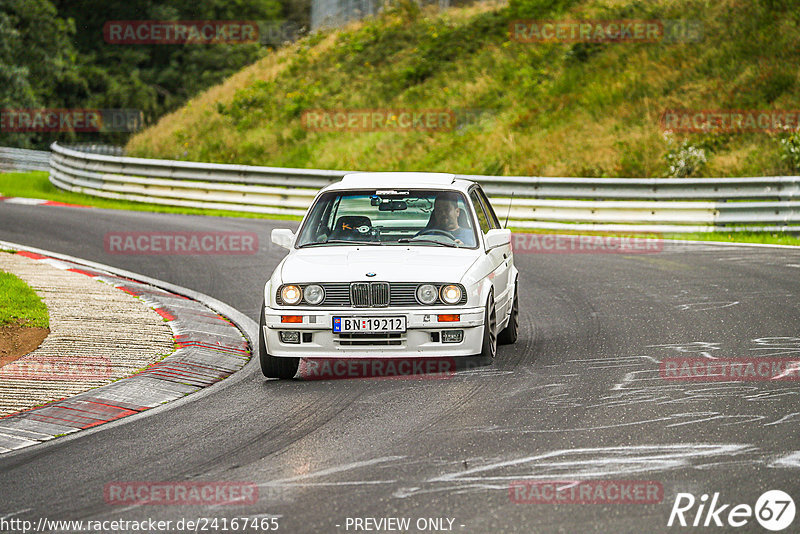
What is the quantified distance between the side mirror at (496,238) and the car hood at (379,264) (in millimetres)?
270

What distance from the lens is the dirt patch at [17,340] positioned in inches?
363

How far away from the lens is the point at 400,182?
9773 millimetres

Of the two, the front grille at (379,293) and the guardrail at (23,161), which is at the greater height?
the guardrail at (23,161)

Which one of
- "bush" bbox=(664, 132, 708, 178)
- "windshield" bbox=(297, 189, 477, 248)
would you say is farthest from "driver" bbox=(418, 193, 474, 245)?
"bush" bbox=(664, 132, 708, 178)

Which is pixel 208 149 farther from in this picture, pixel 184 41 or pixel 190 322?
pixel 184 41

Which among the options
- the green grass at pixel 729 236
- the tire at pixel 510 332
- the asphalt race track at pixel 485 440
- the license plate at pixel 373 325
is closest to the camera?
the asphalt race track at pixel 485 440

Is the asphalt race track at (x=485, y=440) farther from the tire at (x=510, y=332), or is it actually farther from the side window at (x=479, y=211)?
the side window at (x=479, y=211)

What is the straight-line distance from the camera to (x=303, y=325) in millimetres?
8352

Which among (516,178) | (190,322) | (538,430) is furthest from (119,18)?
(538,430)

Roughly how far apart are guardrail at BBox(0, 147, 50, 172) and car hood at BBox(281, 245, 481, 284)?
109 ft

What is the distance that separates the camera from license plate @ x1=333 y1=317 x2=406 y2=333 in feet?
27.2

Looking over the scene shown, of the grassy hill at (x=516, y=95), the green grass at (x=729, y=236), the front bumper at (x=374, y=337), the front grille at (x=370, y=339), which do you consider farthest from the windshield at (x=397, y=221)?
the grassy hill at (x=516, y=95)

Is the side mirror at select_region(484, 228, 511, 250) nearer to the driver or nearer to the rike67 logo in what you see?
the driver

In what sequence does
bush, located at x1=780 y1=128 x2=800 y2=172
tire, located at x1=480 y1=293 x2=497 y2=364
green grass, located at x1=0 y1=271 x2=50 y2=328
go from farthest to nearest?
bush, located at x1=780 y1=128 x2=800 y2=172 < green grass, located at x1=0 y1=271 x2=50 y2=328 < tire, located at x1=480 y1=293 x2=497 y2=364
